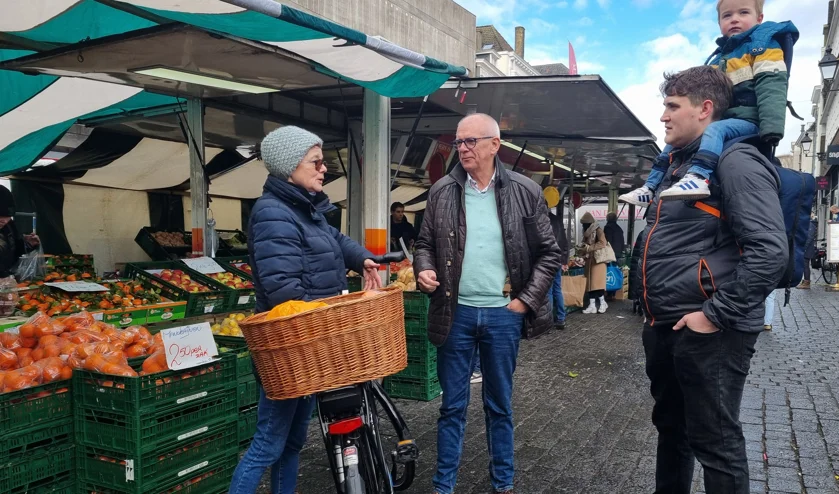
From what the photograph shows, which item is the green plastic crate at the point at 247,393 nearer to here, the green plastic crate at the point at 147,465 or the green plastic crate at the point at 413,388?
the green plastic crate at the point at 147,465

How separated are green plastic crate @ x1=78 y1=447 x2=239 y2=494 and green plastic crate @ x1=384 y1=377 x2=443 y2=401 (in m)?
2.22

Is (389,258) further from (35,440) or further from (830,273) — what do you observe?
(830,273)

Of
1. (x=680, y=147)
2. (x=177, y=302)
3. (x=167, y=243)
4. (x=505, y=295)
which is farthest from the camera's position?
(x=167, y=243)

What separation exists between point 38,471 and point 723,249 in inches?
134

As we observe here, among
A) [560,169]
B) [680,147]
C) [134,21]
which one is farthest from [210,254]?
[560,169]

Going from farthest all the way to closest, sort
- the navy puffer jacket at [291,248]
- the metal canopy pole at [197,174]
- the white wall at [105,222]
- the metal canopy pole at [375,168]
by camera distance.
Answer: the white wall at [105,222] → the metal canopy pole at [197,174] → the metal canopy pole at [375,168] → the navy puffer jacket at [291,248]

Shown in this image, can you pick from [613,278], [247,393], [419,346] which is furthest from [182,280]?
[613,278]

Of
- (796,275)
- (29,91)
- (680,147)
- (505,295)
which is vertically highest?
(29,91)

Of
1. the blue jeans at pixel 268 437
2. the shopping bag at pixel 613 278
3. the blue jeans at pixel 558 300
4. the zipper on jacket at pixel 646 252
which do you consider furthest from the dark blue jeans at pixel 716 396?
the shopping bag at pixel 613 278

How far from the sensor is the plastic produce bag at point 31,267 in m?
6.58

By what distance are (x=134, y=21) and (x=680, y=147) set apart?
4135 millimetres

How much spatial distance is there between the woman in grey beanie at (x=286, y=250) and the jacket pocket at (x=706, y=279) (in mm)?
1496

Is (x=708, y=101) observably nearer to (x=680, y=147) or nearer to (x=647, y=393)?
(x=680, y=147)

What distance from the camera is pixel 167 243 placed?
431 inches
